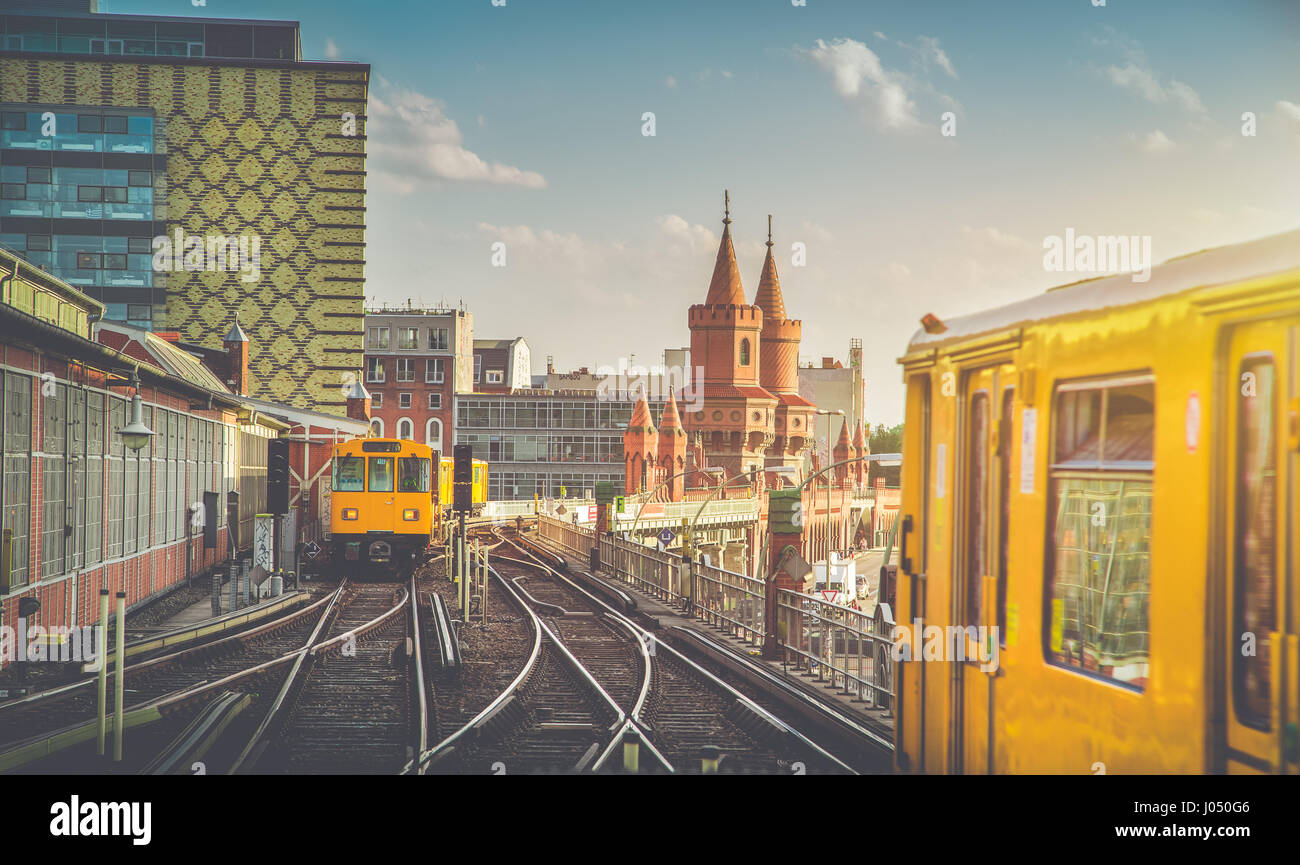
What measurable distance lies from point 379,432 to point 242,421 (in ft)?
185

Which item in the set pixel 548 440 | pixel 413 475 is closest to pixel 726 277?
pixel 548 440

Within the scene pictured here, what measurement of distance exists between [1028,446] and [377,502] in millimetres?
24268

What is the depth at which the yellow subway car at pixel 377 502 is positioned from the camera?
28719 mm

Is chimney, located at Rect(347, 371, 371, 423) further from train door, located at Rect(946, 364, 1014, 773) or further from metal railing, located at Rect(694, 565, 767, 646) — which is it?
train door, located at Rect(946, 364, 1014, 773)

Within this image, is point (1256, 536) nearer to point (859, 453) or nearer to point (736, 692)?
point (736, 692)

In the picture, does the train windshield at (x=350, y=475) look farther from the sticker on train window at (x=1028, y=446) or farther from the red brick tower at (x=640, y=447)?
the red brick tower at (x=640, y=447)

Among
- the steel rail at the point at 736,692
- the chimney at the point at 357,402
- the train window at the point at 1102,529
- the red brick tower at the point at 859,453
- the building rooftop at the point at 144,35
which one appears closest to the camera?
the train window at the point at 1102,529

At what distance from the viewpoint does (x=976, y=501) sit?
6781 mm

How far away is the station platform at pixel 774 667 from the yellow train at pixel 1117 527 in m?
4.36

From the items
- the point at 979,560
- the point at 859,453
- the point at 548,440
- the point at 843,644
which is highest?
the point at 548,440

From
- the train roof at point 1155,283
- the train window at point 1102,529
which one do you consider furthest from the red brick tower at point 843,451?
the train window at point 1102,529
